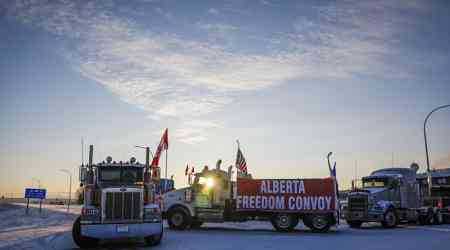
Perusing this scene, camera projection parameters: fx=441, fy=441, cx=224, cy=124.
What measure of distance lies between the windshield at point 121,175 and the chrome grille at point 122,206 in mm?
1404

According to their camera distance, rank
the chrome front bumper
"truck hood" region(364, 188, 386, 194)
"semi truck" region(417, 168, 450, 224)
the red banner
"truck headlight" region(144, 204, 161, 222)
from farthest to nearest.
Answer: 1. "semi truck" region(417, 168, 450, 224)
2. "truck hood" region(364, 188, 386, 194)
3. the red banner
4. "truck headlight" region(144, 204, 161, 222)
5. the chrome front bumper

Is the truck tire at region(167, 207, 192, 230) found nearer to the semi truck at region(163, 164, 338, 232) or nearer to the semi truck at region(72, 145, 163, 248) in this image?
the semi truck at region(163, 164, 338, 232)

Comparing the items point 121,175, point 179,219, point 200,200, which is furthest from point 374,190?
point 121,175

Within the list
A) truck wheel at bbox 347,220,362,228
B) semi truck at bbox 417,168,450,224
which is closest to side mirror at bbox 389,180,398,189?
truck wheel at bbox 347,220,362,228

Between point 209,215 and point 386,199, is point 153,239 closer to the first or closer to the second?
point 209,215

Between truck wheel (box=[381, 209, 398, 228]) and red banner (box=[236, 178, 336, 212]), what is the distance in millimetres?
5024

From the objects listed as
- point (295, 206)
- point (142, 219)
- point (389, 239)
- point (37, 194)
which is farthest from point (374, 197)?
point (37, 194)

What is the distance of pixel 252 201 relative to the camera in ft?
72.6

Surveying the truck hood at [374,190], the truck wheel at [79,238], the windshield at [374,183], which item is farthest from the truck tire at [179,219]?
the windshield at [374,183]

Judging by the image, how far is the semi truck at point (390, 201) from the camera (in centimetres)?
2430

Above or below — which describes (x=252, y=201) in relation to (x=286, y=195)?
below

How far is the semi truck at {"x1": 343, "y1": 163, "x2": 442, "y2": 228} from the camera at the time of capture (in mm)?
24297

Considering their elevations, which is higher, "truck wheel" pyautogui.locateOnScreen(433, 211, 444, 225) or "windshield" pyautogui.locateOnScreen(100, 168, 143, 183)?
"windshield" pyautogui.locateOnScreen(100, 168, 143, 183)

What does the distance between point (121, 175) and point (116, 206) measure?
1.77 meters
